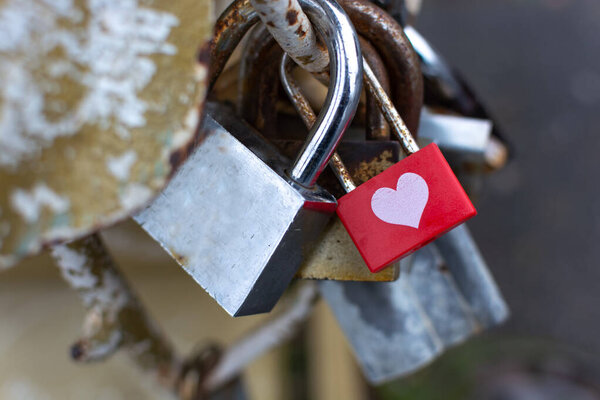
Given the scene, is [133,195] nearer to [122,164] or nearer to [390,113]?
[122,164]

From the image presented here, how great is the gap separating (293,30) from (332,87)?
0.15ft

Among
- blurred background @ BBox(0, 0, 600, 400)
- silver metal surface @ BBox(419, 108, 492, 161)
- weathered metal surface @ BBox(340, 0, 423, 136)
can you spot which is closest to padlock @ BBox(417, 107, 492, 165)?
silver metal surface @ BBox(419, 108, 492, 161)

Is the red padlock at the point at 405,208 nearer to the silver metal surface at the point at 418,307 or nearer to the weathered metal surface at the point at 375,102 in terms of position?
the weathered metal surface at the point at 375,102

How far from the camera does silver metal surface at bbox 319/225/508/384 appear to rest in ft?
1.52

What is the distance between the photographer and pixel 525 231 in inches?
53.4

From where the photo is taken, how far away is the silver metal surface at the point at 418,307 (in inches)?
18.2

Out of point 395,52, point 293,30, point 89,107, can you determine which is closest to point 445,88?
point 395,52

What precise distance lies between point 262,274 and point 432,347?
0.26 metres

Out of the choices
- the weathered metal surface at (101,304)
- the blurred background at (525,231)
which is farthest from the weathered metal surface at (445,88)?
the blurred background at (525,231)

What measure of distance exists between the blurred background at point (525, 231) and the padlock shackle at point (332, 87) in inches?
35.0

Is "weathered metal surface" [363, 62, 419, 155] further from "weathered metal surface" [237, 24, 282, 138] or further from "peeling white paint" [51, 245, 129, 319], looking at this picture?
"peeling white paint" [51, 245, 129, 319]

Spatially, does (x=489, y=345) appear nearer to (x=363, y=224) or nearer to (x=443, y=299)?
(x=443, y=299)

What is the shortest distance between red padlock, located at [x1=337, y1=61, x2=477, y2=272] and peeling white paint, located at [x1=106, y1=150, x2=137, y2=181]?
0.14m

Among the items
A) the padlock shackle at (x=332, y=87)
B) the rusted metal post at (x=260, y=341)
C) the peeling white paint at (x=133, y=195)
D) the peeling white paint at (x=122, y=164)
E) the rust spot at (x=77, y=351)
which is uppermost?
the peeling white paint at (x=122, y=164)
